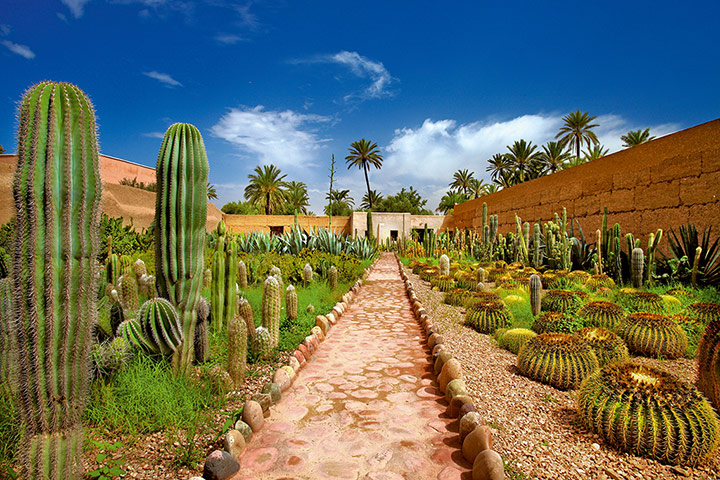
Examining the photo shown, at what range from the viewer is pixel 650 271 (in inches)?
308

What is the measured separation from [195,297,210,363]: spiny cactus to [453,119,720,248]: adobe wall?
9478 millimetres

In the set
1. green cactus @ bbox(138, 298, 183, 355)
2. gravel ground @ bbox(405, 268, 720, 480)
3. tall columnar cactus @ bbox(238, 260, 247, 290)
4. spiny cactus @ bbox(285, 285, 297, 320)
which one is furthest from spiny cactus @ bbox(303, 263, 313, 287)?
green cactus @ bbox(138, 298, 183, 355)

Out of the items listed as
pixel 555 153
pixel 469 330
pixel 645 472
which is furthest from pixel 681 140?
pixel 555 153

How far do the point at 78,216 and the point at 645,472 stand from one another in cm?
329

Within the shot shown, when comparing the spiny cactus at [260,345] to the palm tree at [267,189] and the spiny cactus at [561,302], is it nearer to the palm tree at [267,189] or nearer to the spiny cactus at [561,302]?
the spiny cactus at [561,302]

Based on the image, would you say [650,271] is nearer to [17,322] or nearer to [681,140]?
[681,140]

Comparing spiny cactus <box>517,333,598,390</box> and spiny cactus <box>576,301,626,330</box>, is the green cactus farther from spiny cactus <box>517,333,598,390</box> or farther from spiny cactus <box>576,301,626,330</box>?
spiny cactus <box>576,301,626,330</box>

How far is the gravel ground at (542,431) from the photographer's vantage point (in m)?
2.25

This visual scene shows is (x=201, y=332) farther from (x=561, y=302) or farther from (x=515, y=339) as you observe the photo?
(x=561, y=302)

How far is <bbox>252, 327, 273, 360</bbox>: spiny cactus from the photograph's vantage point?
411cm

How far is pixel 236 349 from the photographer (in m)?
3.38

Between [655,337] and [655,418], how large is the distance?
7.06 feet

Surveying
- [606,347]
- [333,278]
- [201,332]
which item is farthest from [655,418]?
[333,278]

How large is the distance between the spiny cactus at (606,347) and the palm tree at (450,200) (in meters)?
40.2
